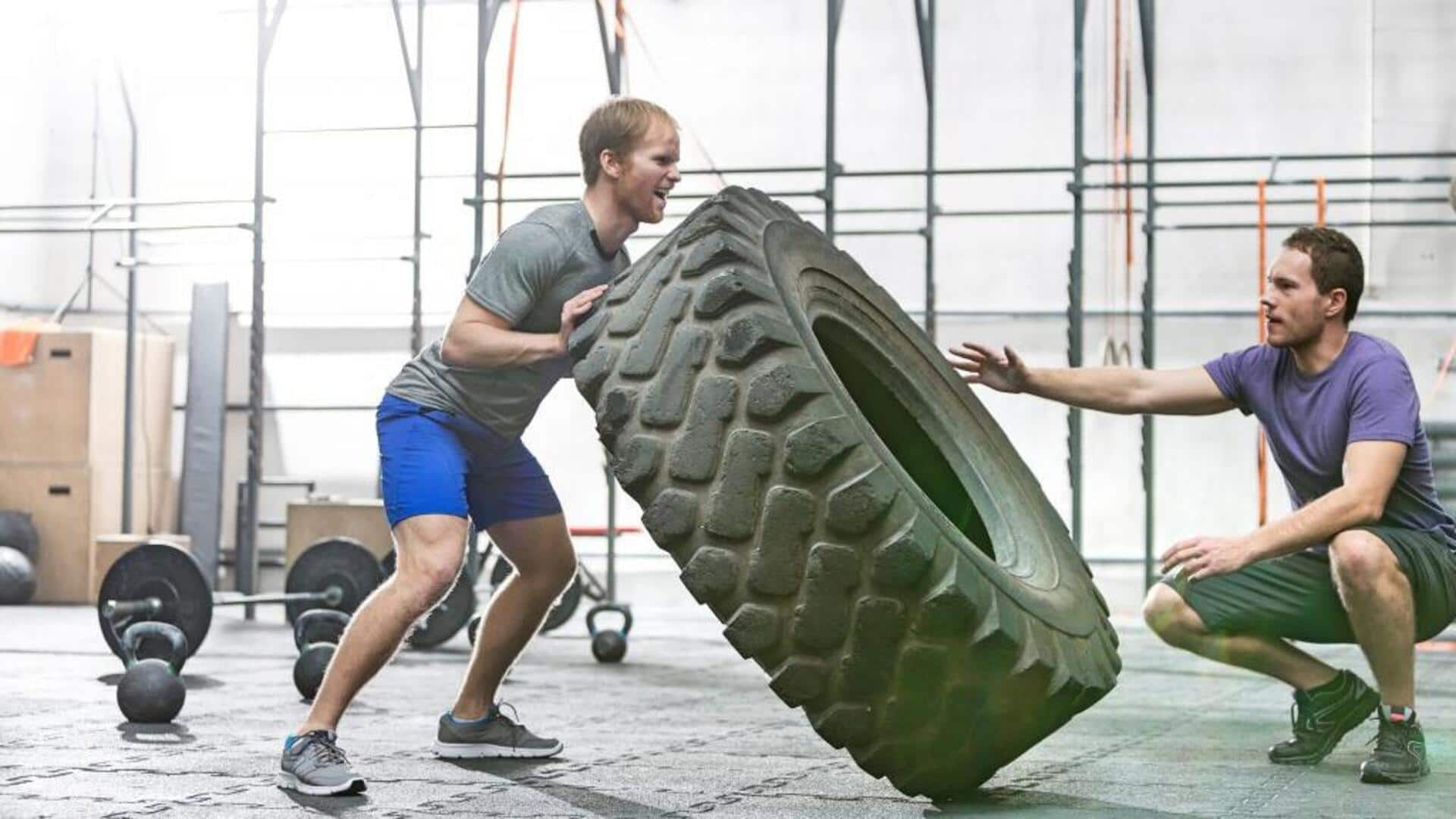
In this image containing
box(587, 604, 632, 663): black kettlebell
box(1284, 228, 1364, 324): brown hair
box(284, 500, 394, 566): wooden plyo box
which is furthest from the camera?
box(284, 500, 394, 566): wooden plyo box

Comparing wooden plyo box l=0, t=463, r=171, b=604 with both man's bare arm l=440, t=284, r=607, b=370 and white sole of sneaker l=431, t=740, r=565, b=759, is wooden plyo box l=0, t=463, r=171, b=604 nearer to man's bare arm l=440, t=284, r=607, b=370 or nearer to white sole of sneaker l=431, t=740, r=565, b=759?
white sole of sneaker l=431, t=740, r=565, b=759

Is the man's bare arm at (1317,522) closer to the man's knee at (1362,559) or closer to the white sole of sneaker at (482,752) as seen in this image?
the man's knee at (1362,559)

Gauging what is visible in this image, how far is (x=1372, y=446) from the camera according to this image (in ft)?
9.61

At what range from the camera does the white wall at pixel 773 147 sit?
351 inches

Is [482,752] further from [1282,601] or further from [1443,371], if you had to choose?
[1443,371]

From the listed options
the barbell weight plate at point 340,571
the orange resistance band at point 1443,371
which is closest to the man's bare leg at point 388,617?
the barbell weight plate at point 340,571

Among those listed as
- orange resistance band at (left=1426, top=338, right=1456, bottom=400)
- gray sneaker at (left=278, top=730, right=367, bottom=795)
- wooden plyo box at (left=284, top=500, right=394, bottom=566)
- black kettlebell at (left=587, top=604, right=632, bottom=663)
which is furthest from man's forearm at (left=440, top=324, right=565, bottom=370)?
orange resistance band at (left=1426, top=338, right=1456, bottom=400)

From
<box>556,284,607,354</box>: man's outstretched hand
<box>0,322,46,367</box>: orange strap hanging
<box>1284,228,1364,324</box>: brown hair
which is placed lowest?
<box>556,284,607,354</box>: man's outstretched hand

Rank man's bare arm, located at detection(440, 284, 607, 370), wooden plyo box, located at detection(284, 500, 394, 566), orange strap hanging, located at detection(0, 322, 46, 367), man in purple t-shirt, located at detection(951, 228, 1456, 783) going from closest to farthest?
man's bare arm, located at detection(440, 284, 607, 370), man in purple t-shirt, located at detection(951, 228, 1456, 783), wooden plyo box, located at detection(284, 500, 394, 566), orange strap hanging, located at detection(0, 322, 46, 367)

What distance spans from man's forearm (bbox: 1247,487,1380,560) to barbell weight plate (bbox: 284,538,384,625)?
3.69 m

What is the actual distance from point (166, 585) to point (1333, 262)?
10.4ft

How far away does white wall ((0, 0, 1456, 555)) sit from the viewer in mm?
8922

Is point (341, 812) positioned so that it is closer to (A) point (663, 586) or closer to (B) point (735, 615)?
(B) point (735, 615)

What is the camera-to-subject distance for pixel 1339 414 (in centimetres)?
303
